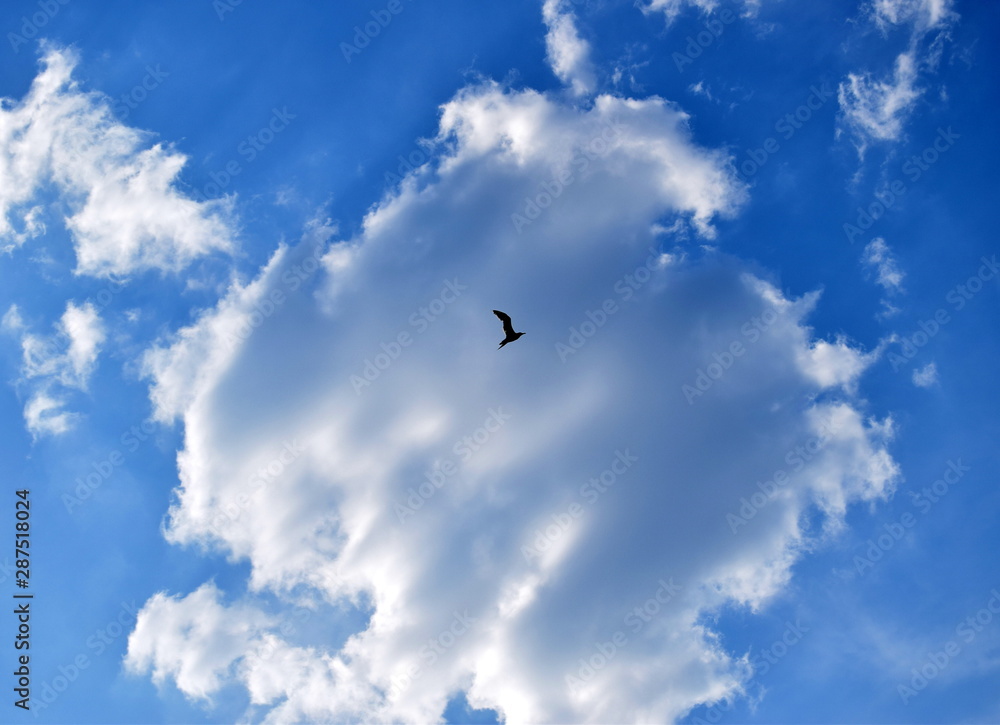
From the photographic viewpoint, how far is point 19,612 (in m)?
72.2

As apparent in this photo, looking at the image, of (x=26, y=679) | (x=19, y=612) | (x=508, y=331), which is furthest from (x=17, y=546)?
(x=508, y=331)

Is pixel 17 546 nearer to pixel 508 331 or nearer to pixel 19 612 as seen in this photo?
pixel 19 612

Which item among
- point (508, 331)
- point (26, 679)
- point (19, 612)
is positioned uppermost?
point (508, 331)

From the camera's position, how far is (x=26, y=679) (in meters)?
70.4

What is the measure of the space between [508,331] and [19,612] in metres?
50.5

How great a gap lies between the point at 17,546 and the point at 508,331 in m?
47.8

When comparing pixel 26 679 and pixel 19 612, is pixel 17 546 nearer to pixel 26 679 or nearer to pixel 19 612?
pixel 19 612

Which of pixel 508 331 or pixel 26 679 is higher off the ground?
pixel 508 331

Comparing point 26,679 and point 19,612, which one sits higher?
point 19,612

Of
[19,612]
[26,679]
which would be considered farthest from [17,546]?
[26,679]

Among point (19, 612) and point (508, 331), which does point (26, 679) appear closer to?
point (19, 612)

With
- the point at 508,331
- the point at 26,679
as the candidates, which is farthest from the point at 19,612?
the point at 508,331

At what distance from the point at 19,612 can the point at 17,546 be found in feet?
19.7

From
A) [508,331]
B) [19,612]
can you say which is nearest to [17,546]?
[19,612]
